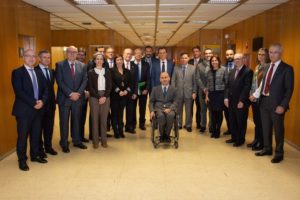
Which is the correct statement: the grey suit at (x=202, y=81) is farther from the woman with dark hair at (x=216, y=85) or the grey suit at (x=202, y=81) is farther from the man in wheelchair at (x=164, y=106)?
the man in wheelchair at (x=164, y=106)

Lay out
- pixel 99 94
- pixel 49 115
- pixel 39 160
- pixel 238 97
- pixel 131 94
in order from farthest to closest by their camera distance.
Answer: pixel 131 94 < pixel 238 97 < pixel 99 94 < pixel 49 115 < pixel 39 160

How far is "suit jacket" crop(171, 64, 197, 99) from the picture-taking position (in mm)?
6270

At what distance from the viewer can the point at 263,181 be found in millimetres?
3846

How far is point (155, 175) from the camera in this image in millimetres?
4047

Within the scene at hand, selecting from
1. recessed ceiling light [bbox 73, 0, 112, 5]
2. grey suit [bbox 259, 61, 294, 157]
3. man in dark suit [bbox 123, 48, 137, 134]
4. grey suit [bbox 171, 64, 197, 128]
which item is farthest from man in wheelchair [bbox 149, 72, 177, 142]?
recessed ceiling light [bbox 73, 0, 112, 5]

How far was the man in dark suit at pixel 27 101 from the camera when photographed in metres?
4.08

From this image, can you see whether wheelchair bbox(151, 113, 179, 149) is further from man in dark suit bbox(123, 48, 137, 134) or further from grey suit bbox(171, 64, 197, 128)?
grey suit bbox(171, 64, 197, 128)

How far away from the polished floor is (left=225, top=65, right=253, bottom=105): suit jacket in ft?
2.88

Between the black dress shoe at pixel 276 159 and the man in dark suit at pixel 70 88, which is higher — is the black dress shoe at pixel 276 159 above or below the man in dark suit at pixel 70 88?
below

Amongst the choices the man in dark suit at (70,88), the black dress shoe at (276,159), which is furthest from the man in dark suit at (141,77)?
the black dress shoe at (276,159)

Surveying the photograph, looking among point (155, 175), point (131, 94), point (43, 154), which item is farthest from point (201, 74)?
point (43, 154)

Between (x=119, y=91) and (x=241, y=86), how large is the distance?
2241 mm

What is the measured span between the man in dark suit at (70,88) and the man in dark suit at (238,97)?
8.46ft

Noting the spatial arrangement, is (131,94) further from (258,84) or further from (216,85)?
(258,84)
